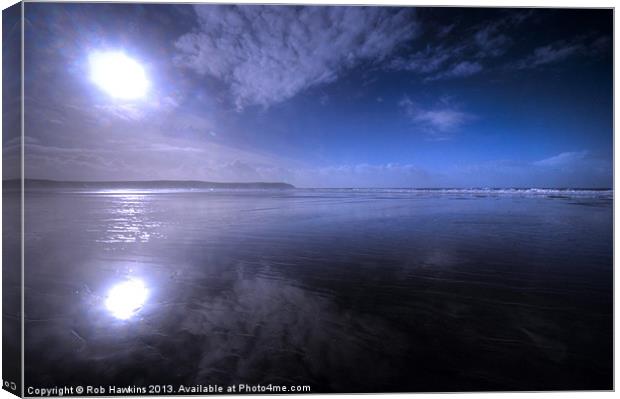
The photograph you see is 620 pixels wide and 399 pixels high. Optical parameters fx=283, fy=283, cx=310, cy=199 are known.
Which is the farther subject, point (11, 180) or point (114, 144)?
point (114, 144)

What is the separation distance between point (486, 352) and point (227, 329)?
2379mm

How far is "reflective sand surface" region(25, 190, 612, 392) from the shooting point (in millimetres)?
2512

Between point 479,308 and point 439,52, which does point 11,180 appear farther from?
point 439,52

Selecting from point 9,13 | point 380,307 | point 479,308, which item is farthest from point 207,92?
point 479,308

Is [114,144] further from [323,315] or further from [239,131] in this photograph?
[323,315]

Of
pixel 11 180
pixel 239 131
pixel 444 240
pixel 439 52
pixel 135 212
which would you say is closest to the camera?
pixel 11 180

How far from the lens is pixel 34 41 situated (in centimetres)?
308

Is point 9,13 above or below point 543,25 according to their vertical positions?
below

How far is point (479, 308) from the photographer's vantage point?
114 inches

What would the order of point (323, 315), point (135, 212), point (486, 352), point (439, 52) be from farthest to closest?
point (135, 212), point (439, 52), point (323, 315), point (486, 352)

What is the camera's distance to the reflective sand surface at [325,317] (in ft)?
8.24

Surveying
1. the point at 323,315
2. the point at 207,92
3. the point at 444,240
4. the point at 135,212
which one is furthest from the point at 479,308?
the point at 135,212

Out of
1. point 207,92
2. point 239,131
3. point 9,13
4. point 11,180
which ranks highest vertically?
point 9,13

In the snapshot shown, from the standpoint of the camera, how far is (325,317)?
2742 mm
